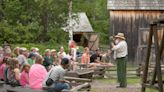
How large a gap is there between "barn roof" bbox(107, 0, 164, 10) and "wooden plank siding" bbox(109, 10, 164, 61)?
1.09 feet

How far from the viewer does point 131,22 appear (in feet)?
116

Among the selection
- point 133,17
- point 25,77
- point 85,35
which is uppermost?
point 133,17

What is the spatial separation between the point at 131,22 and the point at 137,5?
1350mm

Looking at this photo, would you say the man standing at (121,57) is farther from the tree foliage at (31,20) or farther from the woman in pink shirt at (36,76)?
the tree foliage at (31,20)

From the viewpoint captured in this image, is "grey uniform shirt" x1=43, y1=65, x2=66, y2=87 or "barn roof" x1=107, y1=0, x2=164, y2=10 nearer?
"grey uniform shirt" x1=43, y1=65, x2=66, y2=87

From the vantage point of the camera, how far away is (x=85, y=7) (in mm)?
42719

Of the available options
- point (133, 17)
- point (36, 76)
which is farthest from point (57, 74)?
→ point (133, 17)

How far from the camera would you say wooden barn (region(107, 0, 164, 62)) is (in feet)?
112

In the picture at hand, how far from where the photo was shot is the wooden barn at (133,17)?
3422 centimetres

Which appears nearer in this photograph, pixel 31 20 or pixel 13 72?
pixel 13 72

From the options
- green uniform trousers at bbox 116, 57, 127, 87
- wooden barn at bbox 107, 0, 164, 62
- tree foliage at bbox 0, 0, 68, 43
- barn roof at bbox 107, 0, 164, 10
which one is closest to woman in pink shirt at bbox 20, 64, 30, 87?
green uniform trousers at bbox 116, 57, 127, 87

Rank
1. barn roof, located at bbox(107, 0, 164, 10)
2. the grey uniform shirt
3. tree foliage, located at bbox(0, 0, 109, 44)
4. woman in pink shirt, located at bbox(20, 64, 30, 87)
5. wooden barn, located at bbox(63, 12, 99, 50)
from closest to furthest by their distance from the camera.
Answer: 1. the grey uniform shirt
2. woman in pink shirt, located at bbox(20, 64, 30, 87)
3. barn roof, located at bbox(107, 0, 164, 10)
4. tree foliage, located at bbox(0, 0, 109, 44)
5. wooden barn, located at bbox(63, 12, 99, 50)

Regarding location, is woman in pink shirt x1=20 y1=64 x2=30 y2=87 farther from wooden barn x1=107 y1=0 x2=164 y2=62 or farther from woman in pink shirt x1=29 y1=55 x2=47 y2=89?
wooden barn x1=107 y1=0 x2=164 y2=62

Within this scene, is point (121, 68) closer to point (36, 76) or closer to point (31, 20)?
point (36, 76)
